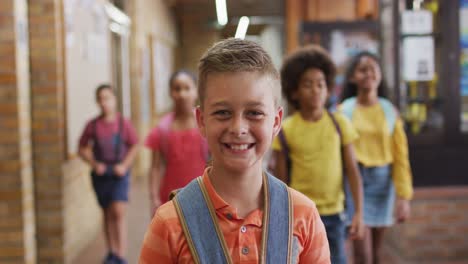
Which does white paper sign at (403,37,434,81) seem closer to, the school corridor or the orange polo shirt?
the school corridor

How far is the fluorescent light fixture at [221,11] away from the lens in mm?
12950

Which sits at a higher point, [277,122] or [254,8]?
[254,8]

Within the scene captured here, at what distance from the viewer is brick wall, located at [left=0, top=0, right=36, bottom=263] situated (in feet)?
12.3

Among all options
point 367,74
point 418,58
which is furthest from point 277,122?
point 418,58

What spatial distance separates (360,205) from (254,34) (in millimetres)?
16110

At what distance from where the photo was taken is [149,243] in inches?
56.7

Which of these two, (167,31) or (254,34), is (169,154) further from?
(254,34)

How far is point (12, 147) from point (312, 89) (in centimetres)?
210

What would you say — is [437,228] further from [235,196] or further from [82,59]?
[235,196]

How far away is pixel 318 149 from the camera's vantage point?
2789mm

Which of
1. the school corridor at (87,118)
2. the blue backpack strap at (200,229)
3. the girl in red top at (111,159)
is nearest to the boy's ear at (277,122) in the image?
the blue backpack strap at (200,229)

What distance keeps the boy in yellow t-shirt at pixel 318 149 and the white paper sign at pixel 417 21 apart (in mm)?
2387

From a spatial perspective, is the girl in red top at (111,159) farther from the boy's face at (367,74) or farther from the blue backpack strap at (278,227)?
the blue backpack strap at (278,227)

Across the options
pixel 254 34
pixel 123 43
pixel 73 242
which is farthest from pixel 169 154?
pixel 254 34
